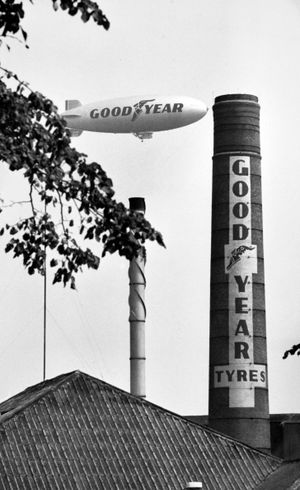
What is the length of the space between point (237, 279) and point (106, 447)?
21997mm

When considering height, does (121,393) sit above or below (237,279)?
below

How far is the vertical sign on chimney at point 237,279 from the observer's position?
64.2m

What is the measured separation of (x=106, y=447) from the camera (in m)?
43.2

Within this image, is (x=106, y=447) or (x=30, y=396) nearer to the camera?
(x=106, y=447)

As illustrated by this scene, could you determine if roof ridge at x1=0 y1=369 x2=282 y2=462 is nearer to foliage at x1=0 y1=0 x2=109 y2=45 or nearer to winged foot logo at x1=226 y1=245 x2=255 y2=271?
winged foot logo at x1=226 y1=245 x2=255 y2=271

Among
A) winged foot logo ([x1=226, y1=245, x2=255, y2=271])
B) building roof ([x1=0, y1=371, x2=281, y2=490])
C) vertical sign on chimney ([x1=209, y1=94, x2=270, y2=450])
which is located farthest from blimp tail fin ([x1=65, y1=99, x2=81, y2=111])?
building roof ([x1=0, y1=371, x2=281, y2=490])

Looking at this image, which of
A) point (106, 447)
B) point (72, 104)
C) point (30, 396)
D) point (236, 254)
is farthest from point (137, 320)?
point (106, 447)

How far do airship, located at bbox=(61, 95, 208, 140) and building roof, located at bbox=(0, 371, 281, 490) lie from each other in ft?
113

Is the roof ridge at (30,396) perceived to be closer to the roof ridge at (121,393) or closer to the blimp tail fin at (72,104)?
the roof ridge at (121,393)

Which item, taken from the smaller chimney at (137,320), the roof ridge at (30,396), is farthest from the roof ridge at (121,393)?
Result: the smaller chimney at (137,320)

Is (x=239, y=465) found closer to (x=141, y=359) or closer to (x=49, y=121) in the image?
(x=141, y=359)

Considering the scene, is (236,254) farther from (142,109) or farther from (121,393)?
A: (121,393)

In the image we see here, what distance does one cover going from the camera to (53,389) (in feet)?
147

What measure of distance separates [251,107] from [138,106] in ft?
51.6
